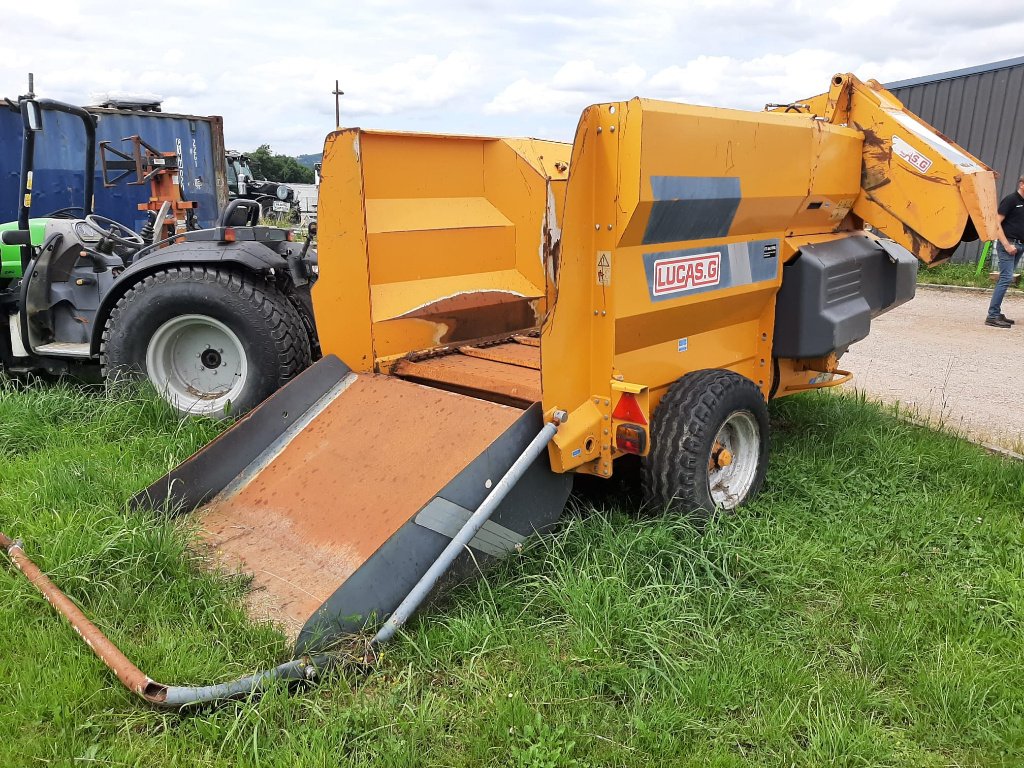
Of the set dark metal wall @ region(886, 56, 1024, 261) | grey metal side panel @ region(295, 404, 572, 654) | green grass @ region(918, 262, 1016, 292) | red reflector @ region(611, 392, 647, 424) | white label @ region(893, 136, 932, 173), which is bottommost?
green grass @ region(918, 262, 1016, 292)

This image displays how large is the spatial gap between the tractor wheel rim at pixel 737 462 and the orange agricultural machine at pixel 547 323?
10 mm

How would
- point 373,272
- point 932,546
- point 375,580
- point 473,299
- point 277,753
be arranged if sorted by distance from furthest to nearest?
point 473,299
point 373,272
point 932,546
point 375,580
point 277,753

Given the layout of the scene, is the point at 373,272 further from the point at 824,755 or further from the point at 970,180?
the point at 970,180

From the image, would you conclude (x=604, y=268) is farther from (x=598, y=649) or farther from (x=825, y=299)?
(x=825, y=299)

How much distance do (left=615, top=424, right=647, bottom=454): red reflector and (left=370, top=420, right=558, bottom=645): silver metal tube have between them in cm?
25

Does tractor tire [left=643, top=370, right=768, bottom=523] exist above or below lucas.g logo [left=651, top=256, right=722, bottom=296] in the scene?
below

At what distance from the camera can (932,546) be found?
3.14m

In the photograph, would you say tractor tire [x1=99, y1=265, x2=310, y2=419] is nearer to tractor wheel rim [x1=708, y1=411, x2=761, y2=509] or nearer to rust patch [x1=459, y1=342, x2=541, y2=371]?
rust patch [x1=459, y1=342, x2=541, y2=371]

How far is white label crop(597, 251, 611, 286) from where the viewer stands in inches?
105

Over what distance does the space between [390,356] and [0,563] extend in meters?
1.63

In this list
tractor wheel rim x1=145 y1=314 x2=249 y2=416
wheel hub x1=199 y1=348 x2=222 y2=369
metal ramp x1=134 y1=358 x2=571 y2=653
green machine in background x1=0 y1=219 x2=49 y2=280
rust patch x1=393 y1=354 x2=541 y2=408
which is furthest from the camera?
green machine in background x1=0 y1=219 x2=49 y2=280

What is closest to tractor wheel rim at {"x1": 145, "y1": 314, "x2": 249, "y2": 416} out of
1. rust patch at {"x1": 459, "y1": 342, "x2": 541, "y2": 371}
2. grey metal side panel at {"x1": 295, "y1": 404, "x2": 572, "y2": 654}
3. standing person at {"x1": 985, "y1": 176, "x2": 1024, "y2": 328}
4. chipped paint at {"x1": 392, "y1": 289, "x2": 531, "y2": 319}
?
chipped paint at {"x1": 392, "y1": 289, "x2": 531, "y2": 319}

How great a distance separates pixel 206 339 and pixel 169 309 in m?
0.26

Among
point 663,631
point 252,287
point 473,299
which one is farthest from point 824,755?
point 252,287
